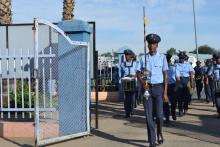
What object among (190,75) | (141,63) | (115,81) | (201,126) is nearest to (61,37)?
(141,63)

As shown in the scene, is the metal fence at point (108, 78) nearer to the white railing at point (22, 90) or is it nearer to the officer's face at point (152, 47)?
the white railing at point (22, 90)

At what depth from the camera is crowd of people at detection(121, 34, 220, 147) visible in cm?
933

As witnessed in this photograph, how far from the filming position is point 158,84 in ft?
30.9

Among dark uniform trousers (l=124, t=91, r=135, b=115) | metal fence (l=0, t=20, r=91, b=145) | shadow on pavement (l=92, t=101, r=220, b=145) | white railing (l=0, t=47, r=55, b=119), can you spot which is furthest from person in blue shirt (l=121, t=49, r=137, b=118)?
metal fence (l=0, t=20, r=91, b=145)

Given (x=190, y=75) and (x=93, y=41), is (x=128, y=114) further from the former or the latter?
(x=93, y=41)

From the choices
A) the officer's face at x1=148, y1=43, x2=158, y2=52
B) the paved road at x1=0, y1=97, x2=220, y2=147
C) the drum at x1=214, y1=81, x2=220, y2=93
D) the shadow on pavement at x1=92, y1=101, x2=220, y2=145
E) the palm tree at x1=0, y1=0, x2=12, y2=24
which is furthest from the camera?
the palm tree at x1=0, y1=0, x2=12, y2=24

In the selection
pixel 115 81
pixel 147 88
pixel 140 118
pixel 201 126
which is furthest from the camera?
pixel 115 81

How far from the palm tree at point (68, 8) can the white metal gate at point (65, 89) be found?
55.4ft

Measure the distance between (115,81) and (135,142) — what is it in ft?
38.8

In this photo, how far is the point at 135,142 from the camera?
10.0m

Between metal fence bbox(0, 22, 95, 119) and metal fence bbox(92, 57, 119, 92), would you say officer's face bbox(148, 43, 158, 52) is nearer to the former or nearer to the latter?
metal fence bbox(0, 22, 95, 119)

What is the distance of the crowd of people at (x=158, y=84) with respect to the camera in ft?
30.6

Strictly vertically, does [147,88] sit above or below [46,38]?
below

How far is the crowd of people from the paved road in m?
0.37
